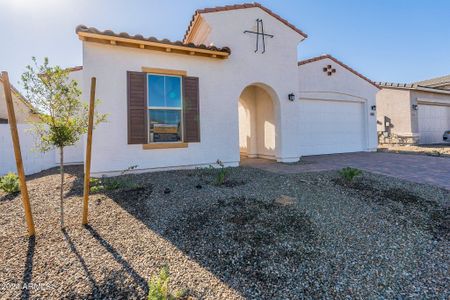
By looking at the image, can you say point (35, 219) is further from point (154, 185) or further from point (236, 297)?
point (236, 297)

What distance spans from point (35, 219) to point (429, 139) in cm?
2150

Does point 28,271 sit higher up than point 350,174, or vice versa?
point 350,174

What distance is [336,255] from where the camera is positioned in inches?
110

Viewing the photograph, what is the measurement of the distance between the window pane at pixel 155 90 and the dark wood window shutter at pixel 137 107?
0.18 m

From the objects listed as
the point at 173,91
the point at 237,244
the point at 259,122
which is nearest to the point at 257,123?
the point at 259,122

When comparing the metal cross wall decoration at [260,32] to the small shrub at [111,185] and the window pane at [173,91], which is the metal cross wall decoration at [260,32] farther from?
the small shrub at [111,185]

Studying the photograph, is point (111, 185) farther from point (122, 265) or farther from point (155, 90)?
point (155, 90)

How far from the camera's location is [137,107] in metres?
6.39

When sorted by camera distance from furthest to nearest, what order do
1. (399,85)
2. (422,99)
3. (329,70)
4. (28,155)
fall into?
(422,99)
(399,85)
(329,70)
(28,155)

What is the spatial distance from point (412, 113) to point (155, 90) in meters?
16.5

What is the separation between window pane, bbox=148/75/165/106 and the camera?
6.67m

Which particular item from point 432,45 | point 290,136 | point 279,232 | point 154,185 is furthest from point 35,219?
point 432,45

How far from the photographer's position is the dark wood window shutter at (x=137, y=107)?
6348mm

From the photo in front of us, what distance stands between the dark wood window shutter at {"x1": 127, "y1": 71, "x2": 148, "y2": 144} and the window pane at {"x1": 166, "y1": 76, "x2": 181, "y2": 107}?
0.68 meters
